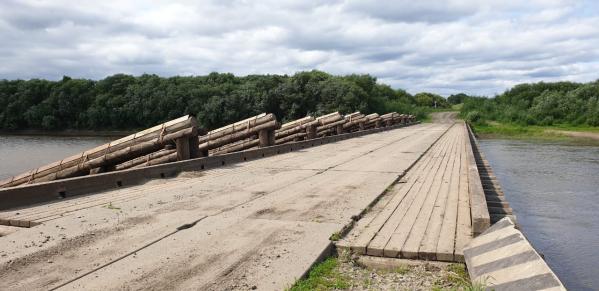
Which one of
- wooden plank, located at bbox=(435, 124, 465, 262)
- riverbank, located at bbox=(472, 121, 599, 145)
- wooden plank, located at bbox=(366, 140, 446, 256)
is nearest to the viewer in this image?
wooden plank, located at bbox=(435, 124, 465, 262)

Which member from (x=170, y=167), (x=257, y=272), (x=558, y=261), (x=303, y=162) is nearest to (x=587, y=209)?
(x=558, y=261)

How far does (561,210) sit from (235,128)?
24.9 ft

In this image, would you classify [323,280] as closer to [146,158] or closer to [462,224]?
[462,224]

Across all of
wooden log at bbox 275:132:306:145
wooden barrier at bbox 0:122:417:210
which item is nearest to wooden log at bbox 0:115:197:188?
wooden barrier at bbox 0:122:417:210

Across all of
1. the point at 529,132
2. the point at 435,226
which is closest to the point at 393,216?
the point at 435,226

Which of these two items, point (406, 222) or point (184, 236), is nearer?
point (184, 236)

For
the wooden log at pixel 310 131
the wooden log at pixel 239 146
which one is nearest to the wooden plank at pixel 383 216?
the wooden log at pixel 239 146

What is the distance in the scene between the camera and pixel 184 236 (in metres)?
4.22

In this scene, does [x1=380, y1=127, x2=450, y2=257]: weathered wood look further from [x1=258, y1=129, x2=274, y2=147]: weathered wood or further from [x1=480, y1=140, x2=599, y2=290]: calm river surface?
[x1=258, y1=129, x2=274, y2=147]: weathered wood

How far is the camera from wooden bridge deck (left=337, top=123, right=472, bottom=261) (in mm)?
3840

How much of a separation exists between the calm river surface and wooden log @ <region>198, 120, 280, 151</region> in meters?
6.24

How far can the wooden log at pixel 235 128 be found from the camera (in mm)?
11336

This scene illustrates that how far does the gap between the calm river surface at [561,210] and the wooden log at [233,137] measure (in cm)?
624

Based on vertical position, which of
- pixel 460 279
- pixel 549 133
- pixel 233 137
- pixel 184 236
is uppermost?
pixel 233 137
